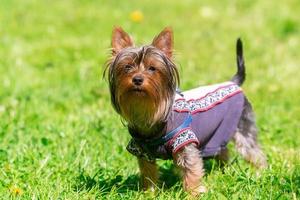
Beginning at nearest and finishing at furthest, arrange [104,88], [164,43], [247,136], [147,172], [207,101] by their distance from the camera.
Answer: [164,43]
[147,172]
[207,101]
[247,136]
[104,88]

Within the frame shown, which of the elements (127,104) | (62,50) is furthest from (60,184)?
(62,50)

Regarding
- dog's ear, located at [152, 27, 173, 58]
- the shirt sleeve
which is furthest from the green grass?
dog's ear, located at [152, 27, 173, 58]

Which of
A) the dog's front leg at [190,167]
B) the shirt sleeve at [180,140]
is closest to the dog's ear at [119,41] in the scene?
the shirt sleeve at [180,140]

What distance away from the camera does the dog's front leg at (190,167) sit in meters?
5.54

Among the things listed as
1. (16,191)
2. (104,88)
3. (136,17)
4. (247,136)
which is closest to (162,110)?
(16,191)

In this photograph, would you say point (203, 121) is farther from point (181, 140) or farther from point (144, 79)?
point (144, 79)

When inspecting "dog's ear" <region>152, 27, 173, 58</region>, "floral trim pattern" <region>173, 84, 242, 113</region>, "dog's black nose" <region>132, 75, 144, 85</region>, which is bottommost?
"floral trim pattern" <region>173, 84, 242, 113</region>

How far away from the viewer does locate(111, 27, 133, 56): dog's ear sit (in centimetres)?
552

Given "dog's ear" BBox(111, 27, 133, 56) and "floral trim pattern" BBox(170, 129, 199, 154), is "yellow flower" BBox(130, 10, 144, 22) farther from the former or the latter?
"floral trim pattern" BBox(170, 129, 199, 154)

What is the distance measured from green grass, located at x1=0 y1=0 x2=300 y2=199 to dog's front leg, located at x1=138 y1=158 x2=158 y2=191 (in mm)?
97

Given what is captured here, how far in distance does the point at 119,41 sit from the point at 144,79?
559 millimetres

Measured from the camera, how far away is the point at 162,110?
5.36 m

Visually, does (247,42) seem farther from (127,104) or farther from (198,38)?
(127,104)

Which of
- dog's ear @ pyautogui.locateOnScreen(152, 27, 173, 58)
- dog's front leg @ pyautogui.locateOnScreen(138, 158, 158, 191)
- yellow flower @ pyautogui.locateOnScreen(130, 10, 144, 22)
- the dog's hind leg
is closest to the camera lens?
dog's ear @ pyautogui.locateOnScreen(152, 27, 173, 58)
